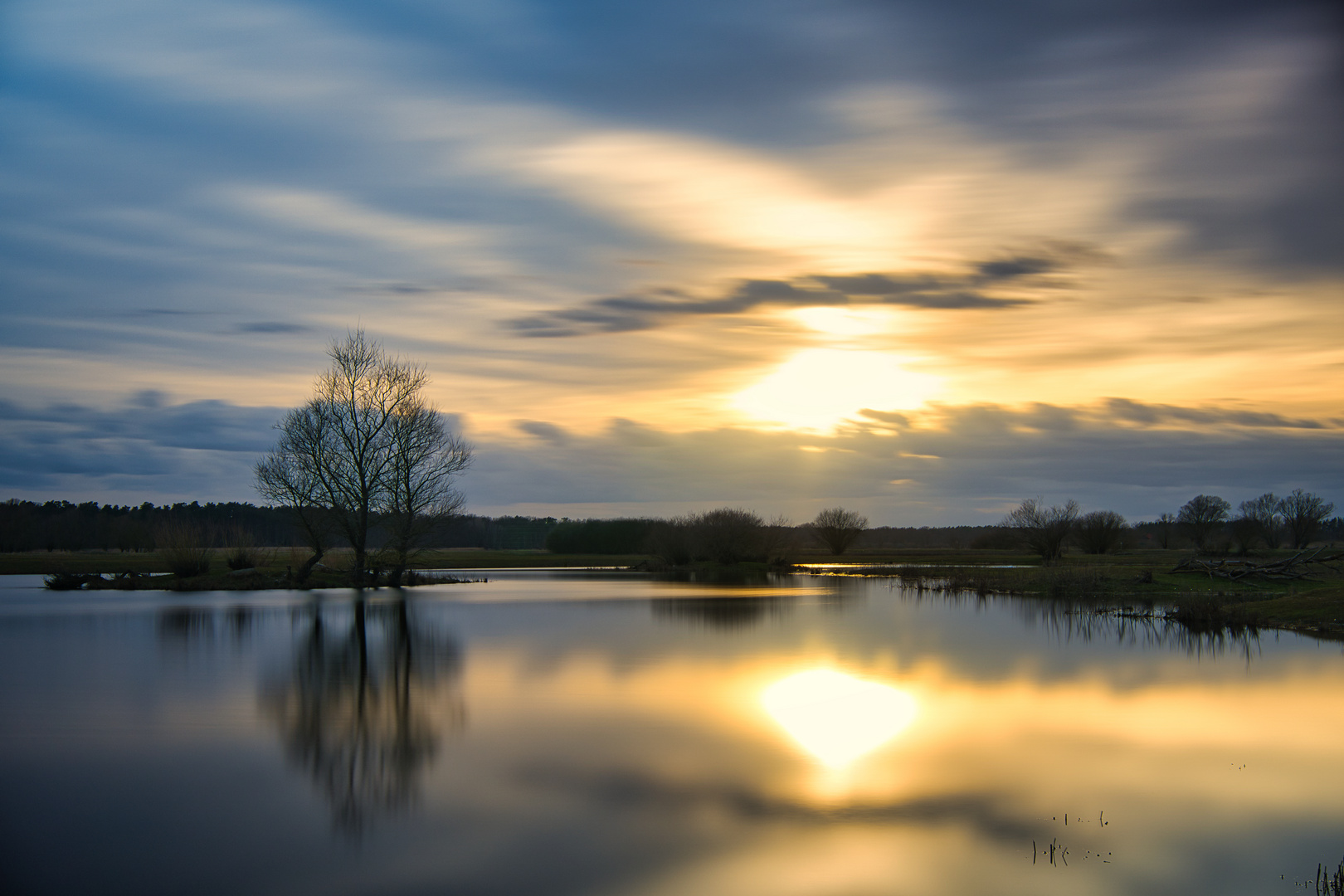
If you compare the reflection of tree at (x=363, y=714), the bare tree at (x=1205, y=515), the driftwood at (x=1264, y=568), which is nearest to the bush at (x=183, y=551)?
the reflection of tree at (x=363, y=714)

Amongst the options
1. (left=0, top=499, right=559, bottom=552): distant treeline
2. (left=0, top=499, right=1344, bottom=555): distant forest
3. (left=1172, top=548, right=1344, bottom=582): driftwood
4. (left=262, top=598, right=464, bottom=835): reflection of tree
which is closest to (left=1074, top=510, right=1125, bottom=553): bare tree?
(left=0, top=499, right=1344, bottom=555): distant forest

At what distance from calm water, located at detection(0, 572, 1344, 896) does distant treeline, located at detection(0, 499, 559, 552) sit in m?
27.5

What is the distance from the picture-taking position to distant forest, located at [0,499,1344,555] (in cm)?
8331

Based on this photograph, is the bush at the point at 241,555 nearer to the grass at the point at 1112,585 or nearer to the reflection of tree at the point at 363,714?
the grass at the point at 1112,585

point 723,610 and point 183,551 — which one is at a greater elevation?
point 183,551

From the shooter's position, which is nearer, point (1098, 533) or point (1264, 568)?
point (1264, 568)

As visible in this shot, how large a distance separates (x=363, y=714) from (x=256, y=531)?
4870 inches

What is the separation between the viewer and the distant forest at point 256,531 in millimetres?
83312

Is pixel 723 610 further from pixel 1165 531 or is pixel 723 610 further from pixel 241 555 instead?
pixel 1165 531

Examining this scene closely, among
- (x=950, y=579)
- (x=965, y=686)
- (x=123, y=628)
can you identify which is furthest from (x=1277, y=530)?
(x=123, y=628)

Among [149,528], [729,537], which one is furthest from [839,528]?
[149,528]

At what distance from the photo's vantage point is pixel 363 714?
12172 mm

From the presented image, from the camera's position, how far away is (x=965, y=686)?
14.6 meters

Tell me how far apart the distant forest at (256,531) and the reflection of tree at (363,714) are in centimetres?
2648
